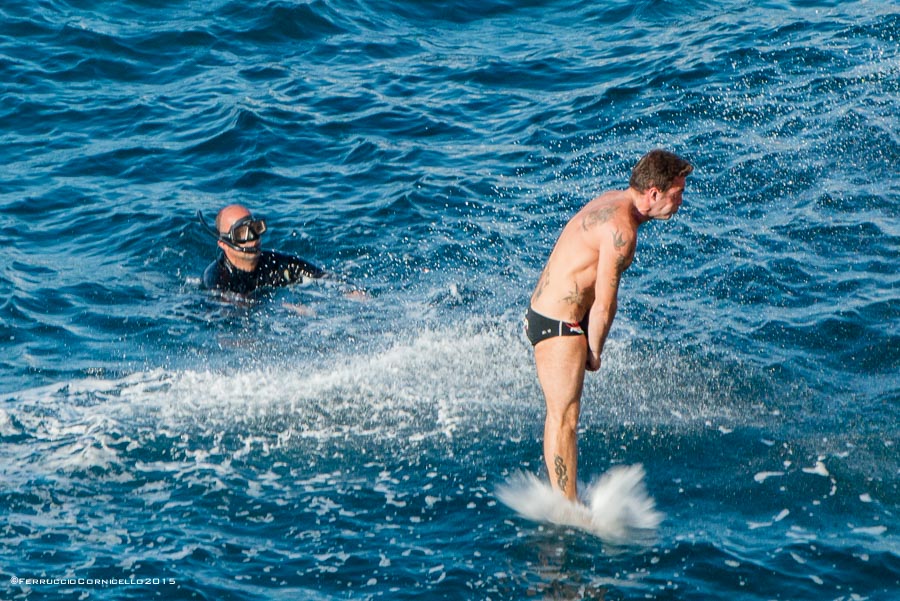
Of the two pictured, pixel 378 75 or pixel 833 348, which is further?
pixel 378 75

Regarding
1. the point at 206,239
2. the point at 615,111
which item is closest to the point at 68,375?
the point at 206,239

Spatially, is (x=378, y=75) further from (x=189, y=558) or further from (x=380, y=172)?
(x=189, y=558)

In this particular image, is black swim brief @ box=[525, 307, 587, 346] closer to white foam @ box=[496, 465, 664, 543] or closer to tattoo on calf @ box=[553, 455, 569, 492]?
tattoo on calf @ box=[553, 455, 569, 492]

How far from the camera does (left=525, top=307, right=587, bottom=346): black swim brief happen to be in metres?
7.86

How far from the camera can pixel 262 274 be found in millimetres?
11641

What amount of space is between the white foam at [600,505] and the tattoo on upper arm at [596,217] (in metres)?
1.85

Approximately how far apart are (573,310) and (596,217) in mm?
652

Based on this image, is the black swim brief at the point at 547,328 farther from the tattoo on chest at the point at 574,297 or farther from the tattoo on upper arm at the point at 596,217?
the tattoo on upper arm at the point at 596,217

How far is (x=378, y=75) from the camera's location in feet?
57.4

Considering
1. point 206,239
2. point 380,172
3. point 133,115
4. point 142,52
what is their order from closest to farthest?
point 206,239
point 380,172
point 133,115
point 142,52

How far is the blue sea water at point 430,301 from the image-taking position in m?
7.60

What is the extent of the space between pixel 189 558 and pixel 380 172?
8.03m

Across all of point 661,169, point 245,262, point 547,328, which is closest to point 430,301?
point 245,262

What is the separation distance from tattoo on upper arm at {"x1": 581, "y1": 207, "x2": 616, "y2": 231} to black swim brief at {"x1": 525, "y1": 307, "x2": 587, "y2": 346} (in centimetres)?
66
